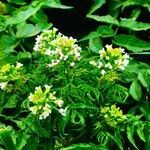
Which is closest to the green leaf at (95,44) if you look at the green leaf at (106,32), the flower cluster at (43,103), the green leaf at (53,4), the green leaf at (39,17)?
the green leaf at (106,32)

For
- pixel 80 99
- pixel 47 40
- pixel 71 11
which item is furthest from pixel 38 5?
pixel 80 99

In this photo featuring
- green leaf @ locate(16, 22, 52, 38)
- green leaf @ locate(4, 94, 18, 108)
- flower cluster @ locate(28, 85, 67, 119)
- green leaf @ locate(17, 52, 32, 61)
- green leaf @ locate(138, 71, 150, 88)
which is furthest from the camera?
green leaf @ locate(16, 22, 52, 38)

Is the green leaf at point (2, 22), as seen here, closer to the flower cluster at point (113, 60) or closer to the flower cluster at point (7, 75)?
the flower cluster at point (7, 75)

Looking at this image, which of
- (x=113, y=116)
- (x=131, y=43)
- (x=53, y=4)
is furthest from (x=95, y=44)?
(x=113, y=116)

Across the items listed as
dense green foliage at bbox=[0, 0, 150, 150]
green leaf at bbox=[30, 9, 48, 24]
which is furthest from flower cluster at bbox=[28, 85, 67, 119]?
green leaf at bbox=[30, 9, 48, 24]

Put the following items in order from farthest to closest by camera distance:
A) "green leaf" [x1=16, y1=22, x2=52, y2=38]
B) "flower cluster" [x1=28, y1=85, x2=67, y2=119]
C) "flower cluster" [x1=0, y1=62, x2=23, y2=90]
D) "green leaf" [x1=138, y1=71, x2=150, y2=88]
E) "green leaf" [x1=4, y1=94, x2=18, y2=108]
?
1. "green leaf" [x1=16, y1=22, x2=52, y2=38]
2. "green leaf" [x1=138, y1=71, x2=150, y2=88]
3. "green leaf" [x1=4, y1=94, x2=18, y2=108]
4. "flower cluster" [x1=0, y1=62, x2=23, y2=90]
5. "flower cluster" [x1=28, y1=85, x2=67, y2=119]

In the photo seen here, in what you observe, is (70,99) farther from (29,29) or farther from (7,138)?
(29,29)

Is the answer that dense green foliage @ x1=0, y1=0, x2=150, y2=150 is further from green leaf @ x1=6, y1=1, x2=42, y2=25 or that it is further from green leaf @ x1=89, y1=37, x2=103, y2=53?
green leaf @ x1=6, y1=1, x2=42, y2=25
